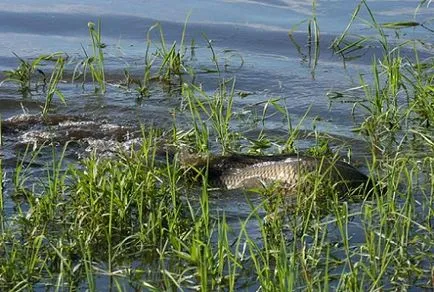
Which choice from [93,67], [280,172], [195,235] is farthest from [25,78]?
[195,235]

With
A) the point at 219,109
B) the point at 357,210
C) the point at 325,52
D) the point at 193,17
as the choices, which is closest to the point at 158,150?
the point at 219,109

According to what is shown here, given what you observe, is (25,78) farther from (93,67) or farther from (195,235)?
(195,235)

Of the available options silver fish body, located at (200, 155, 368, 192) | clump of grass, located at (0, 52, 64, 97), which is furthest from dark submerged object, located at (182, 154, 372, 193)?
clump of grass, located at (0, 52, 64, 97)

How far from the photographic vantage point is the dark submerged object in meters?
6.16

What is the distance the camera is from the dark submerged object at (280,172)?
616cm

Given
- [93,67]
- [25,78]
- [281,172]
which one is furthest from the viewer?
[25,78]

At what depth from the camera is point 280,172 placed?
20.8 feet

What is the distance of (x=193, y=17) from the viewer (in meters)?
11.2

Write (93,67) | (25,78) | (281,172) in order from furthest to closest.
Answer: (25,78), (93,67), (281,172)

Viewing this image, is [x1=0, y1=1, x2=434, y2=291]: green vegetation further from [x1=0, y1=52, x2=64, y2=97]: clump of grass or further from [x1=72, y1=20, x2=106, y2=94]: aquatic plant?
[x1=0, y1=52, x2=64, y2=97]: clump of grass

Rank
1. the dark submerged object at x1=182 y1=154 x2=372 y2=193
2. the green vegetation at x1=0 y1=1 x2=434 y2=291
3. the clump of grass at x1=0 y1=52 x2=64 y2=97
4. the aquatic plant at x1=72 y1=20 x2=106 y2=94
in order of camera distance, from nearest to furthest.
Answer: the green vegetation at x1=0 y1=1 x2=434 y2=291
the dark submerged object at x1=182 y1=154 x2=372 y2=193
the aquatic plant at x1=72 y1=20 x2=106 y2=94
the clump of grass at x1=0 y1=52 x2=64 y2=97

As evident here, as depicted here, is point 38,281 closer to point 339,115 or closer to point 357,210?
point 357,210

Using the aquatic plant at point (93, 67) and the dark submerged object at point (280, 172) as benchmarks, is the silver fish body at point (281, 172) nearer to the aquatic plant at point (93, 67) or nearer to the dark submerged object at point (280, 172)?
the dark submerged object at point (280, 172)

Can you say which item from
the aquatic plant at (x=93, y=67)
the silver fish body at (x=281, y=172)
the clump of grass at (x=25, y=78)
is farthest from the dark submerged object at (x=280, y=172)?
the clump of grass at (x=25, y=78)
